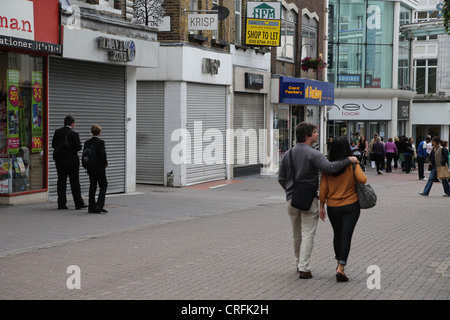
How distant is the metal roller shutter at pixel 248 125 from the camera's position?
25266mm

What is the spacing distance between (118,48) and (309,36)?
55.4 ft

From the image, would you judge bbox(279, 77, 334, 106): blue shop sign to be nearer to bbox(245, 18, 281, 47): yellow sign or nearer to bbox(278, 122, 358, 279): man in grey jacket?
bbox(245, 18, 281, 47): yellow sign

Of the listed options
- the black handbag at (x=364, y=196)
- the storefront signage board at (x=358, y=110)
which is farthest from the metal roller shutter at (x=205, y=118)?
the storefront signage board at (x=358, y=110)

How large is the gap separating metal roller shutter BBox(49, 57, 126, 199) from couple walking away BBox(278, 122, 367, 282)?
8.74m

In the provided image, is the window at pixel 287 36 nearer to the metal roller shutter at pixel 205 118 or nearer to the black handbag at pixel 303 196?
the metal roller shutter at pixel 205 118

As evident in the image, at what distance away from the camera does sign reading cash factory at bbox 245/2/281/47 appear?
81.1 feet

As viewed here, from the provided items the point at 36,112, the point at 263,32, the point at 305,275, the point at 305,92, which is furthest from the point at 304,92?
the point at 305,275

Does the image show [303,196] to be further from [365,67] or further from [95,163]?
[365,67]

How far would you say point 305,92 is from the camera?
98.3 ft

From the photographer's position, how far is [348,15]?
44406 mm

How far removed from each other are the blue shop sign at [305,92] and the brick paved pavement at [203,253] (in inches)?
480
